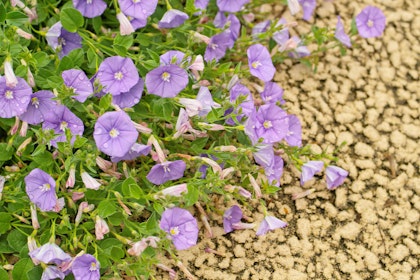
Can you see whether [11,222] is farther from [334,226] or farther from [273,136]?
[334,226]

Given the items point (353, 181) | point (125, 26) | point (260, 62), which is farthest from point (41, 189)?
point (353, 181)

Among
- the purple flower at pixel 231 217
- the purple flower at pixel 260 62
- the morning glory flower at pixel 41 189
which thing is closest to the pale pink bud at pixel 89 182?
the morning glory flower at pixel 41 189

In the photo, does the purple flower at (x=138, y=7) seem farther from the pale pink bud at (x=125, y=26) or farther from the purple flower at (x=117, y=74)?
the purple flower at (x=117, y=74)

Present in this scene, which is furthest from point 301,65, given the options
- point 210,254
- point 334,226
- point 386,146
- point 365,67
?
point 210,254

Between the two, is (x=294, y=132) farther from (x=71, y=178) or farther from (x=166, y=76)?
(x=71, y=178)

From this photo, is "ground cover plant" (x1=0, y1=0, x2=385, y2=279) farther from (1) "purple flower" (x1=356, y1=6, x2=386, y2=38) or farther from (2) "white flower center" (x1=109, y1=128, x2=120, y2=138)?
(1) "purple flower" (x1=356, y1=6, x2=386, y2=38)

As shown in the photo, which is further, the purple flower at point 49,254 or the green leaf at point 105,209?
the green leaf at point 105,209

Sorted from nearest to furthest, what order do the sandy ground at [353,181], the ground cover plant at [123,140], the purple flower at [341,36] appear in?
the ground cover plant at [123,140] < the sandy ground at [353,181] < the purple flower at [341,36]

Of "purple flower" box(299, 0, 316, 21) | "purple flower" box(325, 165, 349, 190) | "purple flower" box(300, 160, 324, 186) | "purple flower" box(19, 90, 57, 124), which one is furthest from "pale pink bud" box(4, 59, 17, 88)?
"purple flower" box(299, 0, 316, 21)
